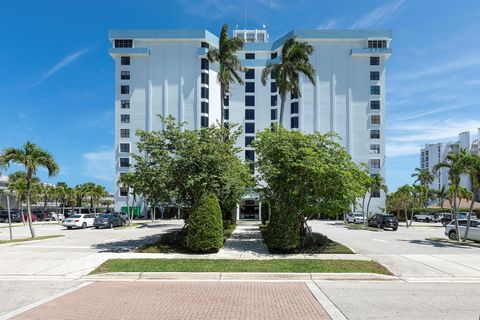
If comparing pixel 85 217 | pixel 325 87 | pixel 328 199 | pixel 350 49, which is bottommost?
pixel 85 217

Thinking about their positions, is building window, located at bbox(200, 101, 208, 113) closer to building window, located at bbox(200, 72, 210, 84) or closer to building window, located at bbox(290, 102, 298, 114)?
building window, located at bbox(200, 72, 210, 84)

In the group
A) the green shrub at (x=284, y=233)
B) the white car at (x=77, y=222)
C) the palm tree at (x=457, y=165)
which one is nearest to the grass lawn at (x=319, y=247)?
the green shrub at (x=284, y=233)

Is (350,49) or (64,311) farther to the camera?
(350,49)

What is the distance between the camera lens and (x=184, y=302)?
358 inches

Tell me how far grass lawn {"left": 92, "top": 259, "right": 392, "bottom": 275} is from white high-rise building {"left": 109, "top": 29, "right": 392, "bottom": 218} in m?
57.7

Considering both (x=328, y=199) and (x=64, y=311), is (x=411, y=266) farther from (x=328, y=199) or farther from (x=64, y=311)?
(x=64, y=311)

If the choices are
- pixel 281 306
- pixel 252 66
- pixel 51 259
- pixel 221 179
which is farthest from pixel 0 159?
pixel 252 66

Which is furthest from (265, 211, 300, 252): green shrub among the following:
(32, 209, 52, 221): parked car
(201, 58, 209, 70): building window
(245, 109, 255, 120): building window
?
(245, 109, 255, 120): building window

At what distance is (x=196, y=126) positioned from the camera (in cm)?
7212

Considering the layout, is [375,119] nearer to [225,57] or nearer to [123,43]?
[225,57]

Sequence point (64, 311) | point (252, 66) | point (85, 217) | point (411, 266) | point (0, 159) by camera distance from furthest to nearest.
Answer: point (252, 66), point (85, 217), point (0, 159), point (411, 266), point (64, 311)

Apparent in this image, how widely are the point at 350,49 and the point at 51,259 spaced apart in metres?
66.4

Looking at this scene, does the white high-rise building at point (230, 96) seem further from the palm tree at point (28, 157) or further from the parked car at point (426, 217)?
the palm tree at point (28, 157)

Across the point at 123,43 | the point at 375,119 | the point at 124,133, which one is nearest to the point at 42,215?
the point at 124,133
